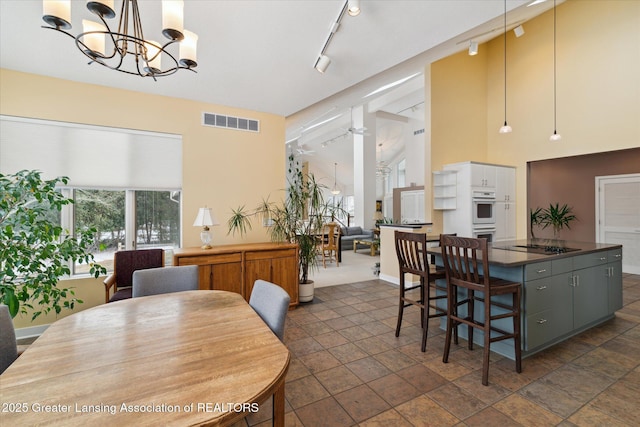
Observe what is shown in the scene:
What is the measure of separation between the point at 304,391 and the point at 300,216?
7.52 ft

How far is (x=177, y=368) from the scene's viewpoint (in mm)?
1113

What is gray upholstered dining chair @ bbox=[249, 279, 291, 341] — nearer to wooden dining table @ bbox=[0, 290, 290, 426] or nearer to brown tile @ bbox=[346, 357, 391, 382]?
wooden dining table @ bbox=[0, 290, 290, 426]

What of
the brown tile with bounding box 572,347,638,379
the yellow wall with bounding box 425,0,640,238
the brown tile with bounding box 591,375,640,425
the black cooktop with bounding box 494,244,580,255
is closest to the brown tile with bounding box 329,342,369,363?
the brown tile with bounding box 591,375,640,425

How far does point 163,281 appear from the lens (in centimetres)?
226

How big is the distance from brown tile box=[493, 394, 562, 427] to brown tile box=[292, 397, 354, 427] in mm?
1026

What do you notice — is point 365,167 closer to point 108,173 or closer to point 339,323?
point 339,323

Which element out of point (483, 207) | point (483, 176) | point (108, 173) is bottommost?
point (483, 207)

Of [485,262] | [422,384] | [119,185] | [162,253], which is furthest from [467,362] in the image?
[119,185]

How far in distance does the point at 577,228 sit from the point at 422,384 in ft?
22.0

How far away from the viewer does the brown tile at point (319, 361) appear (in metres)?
2.42

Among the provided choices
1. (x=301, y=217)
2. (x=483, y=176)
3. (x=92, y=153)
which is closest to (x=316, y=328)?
(x=301, y=217)

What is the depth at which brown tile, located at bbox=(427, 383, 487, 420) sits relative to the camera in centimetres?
187

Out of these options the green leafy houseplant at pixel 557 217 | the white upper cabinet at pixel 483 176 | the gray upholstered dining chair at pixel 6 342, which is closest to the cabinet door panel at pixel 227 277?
the gray upholstered dining chair at pixel 6 342

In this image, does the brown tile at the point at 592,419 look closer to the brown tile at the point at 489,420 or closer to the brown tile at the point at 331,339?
the brown tile at the point at 489,420
